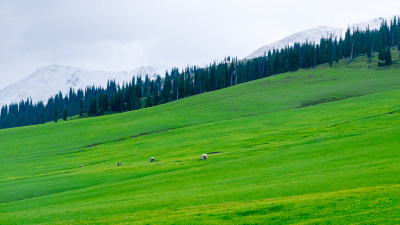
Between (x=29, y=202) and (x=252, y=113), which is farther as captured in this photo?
(x=252, y=113)

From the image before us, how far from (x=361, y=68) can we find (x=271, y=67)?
1874 inches

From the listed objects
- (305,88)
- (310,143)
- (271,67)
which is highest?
(271,67)

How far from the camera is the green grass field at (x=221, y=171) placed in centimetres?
2167

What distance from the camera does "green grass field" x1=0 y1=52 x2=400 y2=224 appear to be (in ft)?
71.1

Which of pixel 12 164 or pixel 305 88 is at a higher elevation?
pixel 305 88

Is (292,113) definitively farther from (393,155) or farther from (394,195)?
(394,195)

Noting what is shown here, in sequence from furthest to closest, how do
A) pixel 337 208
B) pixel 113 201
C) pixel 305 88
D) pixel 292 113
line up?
pixel 305 88, pixel 292 113, pixel 113 201, pixel 337 208

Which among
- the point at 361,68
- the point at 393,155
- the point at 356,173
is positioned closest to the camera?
the point at 356,173

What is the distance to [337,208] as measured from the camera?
19.7 meters

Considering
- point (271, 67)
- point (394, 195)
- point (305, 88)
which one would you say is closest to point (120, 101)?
point (271, 67)

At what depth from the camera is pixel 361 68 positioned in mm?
161500

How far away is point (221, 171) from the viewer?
41.7 m

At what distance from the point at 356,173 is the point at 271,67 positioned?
170m

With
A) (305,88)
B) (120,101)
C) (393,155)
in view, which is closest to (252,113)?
(305,88)
